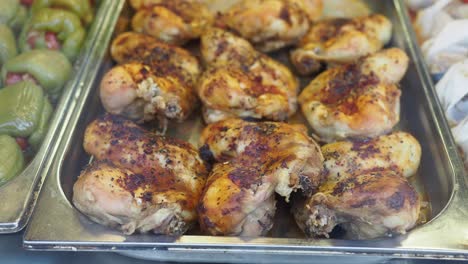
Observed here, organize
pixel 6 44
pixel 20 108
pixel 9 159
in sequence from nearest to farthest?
pixel 9 159 → pixel 20 108 → pixel 6 44

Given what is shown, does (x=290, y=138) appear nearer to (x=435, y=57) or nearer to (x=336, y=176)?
(x=336, y=176)

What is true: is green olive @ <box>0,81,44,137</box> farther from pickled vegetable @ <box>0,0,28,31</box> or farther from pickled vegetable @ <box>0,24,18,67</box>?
pickled vegetable @ <box>0,0,28,31</box>

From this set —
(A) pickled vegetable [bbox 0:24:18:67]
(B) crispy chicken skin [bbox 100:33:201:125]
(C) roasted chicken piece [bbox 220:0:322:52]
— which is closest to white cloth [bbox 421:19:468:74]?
(C) roasted chicken piece [bbox 220:0:322:52]

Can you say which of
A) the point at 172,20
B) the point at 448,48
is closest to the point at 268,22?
the point at 172,20

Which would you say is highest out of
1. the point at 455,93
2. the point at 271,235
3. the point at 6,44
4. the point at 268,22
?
the point at 6,44

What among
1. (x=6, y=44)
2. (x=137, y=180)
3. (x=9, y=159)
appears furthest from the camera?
(x=6, y=44)

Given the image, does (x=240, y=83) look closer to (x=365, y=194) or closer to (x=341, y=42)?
(x=341, y=42)
